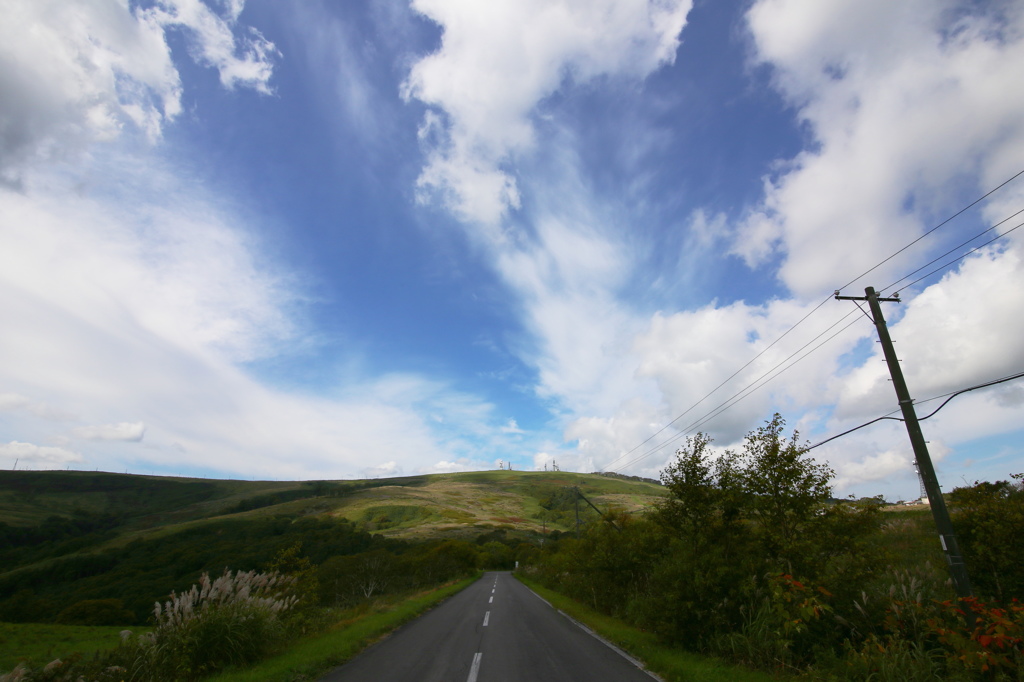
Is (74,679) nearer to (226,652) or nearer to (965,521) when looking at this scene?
(226,652)

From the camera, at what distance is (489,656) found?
39.2 ft

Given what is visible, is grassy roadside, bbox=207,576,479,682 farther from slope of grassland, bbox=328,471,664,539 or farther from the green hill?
slope of grassland, bbox=328,471,664,539

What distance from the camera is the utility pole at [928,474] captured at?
1096 centimetres

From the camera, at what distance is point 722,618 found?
1185 cm

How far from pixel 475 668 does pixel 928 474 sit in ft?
40.3

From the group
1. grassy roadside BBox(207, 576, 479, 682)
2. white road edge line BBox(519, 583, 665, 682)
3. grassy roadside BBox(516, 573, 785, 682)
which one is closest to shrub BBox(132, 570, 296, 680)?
grassy roadside BBox(207, 576, 479, 682)

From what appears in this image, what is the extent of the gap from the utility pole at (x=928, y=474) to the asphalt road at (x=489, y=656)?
822 centimetres

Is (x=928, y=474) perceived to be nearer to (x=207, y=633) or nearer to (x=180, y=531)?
(x=207, y=633)

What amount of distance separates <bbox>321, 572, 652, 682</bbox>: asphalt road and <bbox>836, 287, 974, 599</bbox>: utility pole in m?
8.22

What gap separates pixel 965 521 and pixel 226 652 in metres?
22.4

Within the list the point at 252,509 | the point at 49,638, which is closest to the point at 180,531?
the point at 252,509

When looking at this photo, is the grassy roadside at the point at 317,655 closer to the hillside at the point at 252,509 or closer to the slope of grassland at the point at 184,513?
the slope of grassland at the point at 184,513

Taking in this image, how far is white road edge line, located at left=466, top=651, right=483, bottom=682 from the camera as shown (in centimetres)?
962

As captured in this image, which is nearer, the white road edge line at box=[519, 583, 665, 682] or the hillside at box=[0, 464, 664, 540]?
the white road edge line at box=[519, 583, 665, 682]
